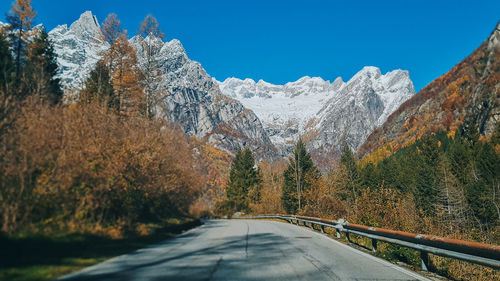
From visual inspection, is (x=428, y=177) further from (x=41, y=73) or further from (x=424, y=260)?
(x=41, y=73)

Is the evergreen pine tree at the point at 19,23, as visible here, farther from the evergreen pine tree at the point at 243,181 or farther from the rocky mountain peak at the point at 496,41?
the evergreen pine tree at the point at 243,181

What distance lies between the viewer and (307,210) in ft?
98.2

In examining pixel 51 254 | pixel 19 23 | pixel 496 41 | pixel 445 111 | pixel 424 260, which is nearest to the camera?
pixel 424 260

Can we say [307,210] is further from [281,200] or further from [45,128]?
[45,128]

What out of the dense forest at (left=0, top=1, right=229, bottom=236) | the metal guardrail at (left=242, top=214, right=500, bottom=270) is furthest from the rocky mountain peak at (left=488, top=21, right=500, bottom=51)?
the dense forest at (left=0, top=1, right=229, bottom=236)

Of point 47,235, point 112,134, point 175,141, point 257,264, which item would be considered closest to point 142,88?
point 175,141

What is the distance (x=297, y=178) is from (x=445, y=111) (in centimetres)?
8901

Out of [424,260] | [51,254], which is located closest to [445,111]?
[424,260]

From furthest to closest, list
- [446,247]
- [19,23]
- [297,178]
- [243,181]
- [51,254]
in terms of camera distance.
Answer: [243,181] → [297,178] → [19,23] → [51,254] → [446,247]

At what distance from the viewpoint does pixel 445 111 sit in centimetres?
10956

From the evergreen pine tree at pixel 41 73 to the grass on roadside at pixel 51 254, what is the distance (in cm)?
589

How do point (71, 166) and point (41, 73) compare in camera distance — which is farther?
point (41, 73)

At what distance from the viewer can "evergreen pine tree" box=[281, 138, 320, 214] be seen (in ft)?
155

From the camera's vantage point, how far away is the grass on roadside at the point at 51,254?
596cm
